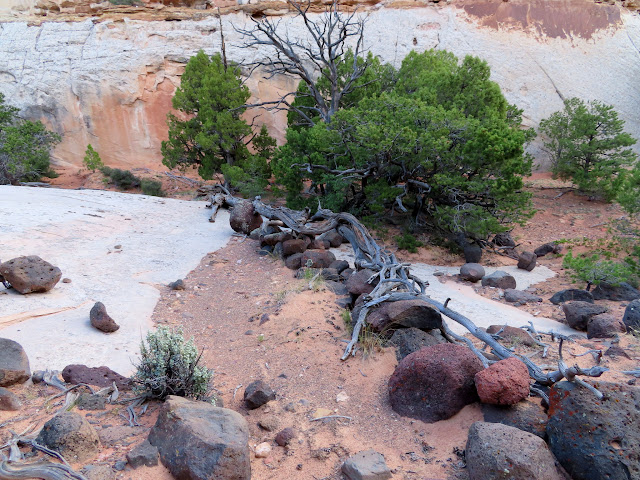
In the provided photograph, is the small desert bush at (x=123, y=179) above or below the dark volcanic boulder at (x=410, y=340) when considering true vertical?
below

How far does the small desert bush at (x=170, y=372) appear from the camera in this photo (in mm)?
3645

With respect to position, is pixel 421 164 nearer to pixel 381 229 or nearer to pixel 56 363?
pixel 381 229

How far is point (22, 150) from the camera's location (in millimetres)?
16469

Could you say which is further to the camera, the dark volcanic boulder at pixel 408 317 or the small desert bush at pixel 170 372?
the dark volcanic boulder at pixel 408 317

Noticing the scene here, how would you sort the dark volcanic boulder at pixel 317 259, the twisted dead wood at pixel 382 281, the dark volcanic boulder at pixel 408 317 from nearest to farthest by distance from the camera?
the twisted dead wood at pixel 382 281 → the dark volcanic boulder at pixel 408 317 → the dark volcanic boulder at pixel 317 259

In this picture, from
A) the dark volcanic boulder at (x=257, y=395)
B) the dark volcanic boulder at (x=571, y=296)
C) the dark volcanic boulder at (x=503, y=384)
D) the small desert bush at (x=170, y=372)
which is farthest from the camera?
the dark volcanic boulder at (x=571, y=296)

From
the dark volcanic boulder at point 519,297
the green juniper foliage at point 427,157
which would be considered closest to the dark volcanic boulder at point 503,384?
the dark volcanic boulder at point 519,297

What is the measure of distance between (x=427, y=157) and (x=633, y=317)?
5.23 m

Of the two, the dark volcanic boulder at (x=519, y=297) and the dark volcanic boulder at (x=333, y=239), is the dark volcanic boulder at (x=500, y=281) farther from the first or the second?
the dark volcanic boulder at (x=333, y=239)

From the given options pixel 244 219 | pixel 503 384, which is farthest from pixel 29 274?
pixel 503 384

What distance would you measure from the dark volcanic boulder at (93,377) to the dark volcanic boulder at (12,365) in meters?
0.30

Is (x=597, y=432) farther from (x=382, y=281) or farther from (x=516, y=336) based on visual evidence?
(x=382, y=281)

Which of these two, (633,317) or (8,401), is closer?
(8,401)

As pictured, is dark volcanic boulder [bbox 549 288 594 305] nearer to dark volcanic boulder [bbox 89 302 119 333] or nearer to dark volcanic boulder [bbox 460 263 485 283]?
dark volcanic boulder [bbox 460 263 485 283]
